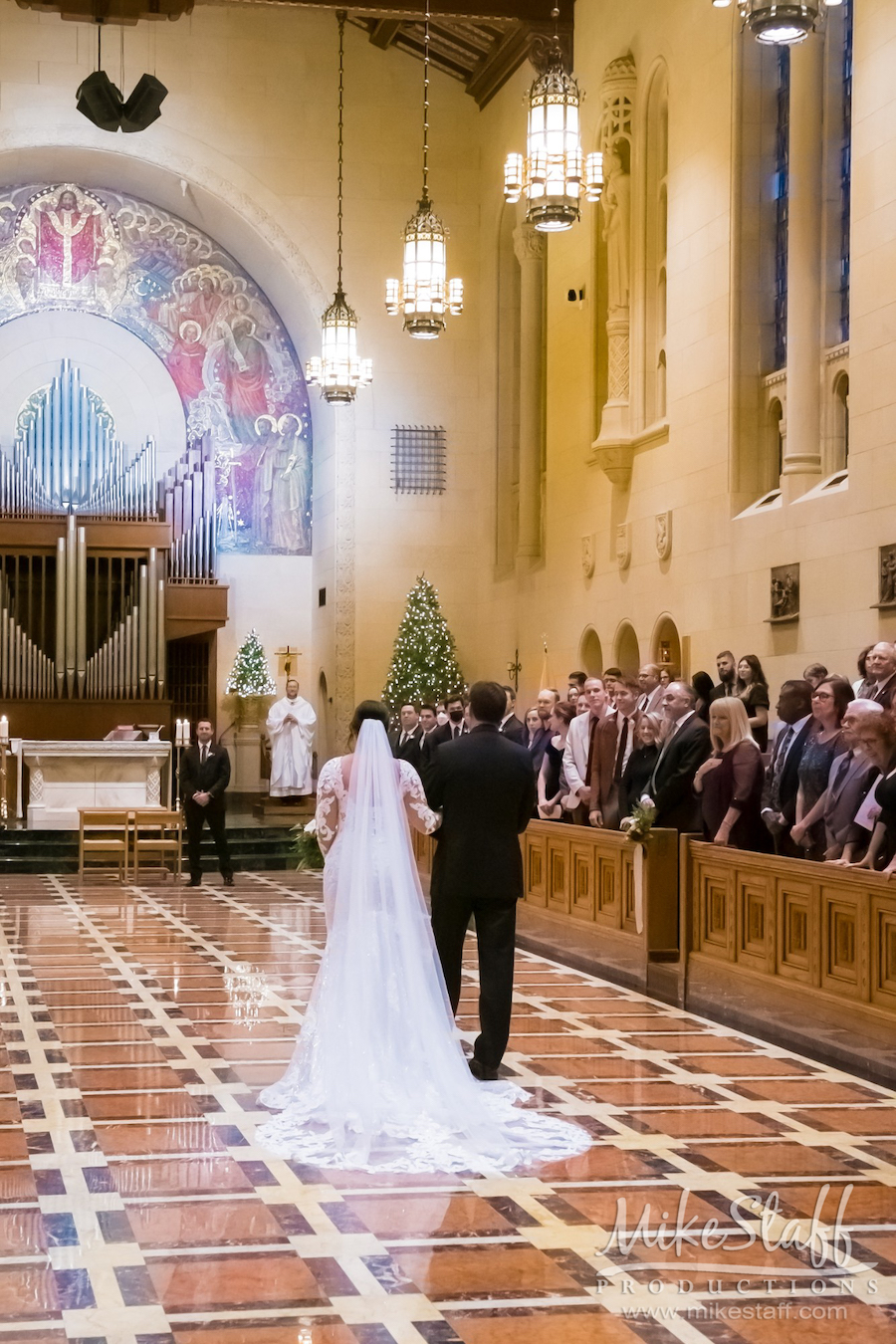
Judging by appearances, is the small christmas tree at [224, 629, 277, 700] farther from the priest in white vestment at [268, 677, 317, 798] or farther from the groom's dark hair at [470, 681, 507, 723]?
the groom's dark hair at [470, 681, 507, 723]

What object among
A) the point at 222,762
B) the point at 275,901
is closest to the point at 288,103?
the point at 222,762

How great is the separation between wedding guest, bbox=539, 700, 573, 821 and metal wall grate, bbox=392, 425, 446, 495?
10046mm

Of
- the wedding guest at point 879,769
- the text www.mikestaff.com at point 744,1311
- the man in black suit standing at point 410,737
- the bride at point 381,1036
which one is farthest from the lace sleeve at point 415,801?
the man in black suit standing at point 410,737

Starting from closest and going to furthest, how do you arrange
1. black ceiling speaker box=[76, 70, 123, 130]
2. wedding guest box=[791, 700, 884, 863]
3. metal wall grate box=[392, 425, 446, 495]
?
wedding guest box=[791, 700, 884, 863], black ceiling speaker box=[76, 70, 123, 130], metal wall grate box=[392, 425, 446, 495]

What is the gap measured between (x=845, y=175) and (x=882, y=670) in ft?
20.4

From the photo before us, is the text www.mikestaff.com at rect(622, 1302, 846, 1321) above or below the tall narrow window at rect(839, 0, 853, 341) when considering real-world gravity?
below

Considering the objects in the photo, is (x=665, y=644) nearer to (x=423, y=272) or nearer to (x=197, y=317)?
(x=423, y=272)

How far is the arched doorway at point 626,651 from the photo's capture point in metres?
17.5

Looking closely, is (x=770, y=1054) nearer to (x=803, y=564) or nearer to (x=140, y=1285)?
(x=140, y=1285)

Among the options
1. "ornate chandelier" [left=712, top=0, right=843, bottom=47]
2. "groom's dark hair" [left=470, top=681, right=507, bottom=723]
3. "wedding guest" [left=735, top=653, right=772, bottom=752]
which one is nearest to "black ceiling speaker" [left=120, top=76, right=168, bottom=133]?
"wedding guest" [left=735, top=653, right=772, bottom=752]

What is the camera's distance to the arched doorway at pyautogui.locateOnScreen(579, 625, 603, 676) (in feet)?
60.9

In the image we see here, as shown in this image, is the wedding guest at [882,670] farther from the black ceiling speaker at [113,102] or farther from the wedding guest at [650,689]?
the black ceiling speaker at [113,102]

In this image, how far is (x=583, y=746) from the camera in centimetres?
1260

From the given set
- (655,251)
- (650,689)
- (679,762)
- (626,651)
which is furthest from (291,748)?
(679,762)
